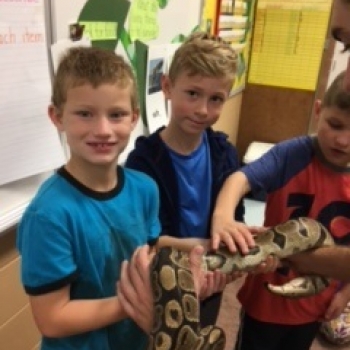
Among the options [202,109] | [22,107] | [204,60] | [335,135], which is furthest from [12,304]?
[335,135]

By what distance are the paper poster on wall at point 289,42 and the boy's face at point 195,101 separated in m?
2.35

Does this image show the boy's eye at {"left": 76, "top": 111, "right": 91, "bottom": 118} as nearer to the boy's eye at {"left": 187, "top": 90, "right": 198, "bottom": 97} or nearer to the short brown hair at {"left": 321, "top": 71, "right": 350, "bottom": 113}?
the boy's eye at {"left": 187, "top": 90, "right": 198, "bottom": 97}

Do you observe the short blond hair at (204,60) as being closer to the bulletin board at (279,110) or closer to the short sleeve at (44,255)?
the short sleeve at (44,255)

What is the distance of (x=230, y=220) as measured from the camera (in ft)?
3.99

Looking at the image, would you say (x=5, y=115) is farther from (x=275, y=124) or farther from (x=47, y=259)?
(x=275, y=124)

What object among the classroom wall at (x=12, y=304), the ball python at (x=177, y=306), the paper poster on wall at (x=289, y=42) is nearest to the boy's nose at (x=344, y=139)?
the ball python at (x=177, y=306)

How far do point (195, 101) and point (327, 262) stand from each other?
59cm

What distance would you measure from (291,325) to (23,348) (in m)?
0.92

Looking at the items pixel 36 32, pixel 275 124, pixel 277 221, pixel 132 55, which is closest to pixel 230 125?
pixel 275 124

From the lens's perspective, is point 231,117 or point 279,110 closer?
point 231,117

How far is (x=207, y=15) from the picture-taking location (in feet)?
8.13

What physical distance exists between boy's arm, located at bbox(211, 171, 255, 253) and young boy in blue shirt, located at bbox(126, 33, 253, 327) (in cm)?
7

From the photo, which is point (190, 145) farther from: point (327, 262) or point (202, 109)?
point (327, 262)

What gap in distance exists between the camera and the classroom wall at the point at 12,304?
1350 mm
